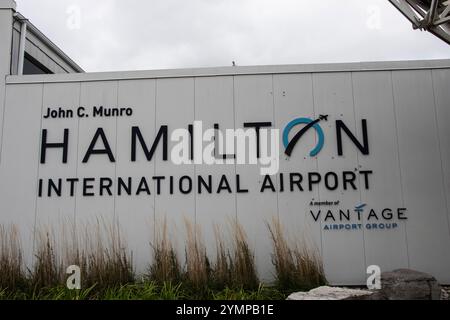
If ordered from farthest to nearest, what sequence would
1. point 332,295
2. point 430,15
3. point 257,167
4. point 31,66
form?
point 31,66 < point 257,167 < point 430,15 < point 332,295

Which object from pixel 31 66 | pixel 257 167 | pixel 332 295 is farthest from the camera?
pixel 31 66

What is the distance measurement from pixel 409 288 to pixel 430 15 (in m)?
3.08

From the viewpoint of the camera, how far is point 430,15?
4.88m

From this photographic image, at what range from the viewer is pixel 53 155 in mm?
5746

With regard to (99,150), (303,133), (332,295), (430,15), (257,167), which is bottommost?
(332,295)

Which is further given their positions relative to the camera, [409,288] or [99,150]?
[99,150]

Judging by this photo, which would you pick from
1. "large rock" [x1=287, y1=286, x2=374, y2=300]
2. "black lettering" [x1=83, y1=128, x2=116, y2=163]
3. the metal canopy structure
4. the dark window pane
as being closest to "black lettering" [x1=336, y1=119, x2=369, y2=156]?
the metal canopy structure

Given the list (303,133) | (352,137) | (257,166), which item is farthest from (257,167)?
(352,137)

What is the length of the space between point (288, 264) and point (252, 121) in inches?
75.8

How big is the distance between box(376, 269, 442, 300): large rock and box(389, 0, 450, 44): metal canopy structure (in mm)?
2856

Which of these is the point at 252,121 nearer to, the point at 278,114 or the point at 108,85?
the point at 278,114

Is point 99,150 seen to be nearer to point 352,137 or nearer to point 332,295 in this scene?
point 352,137

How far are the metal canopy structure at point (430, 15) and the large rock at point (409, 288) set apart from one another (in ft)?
9.37
